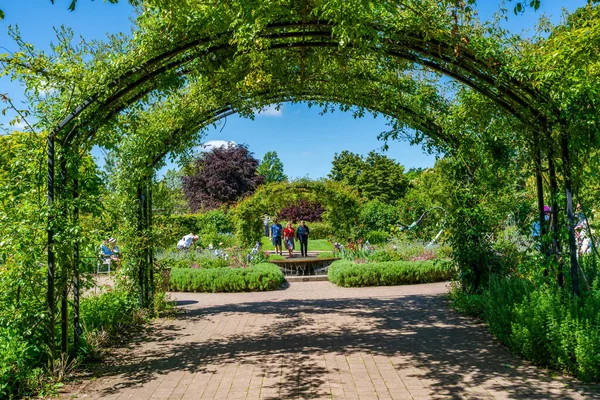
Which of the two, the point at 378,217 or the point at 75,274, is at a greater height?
the point at 378,217

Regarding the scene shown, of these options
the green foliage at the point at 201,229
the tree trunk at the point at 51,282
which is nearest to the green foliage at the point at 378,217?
the green foliage at the point at 201,229

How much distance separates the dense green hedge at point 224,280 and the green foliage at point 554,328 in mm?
7052

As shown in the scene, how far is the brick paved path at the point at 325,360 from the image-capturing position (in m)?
4.44

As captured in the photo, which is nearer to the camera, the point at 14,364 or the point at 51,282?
the point at 14,364

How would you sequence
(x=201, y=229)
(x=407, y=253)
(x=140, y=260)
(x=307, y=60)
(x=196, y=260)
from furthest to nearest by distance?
1. (x=201, y=229)
2. (x=196, y=260)
3. (x=407, y=253)
4. (x=140, y=260)
5. (x=307, y=60)

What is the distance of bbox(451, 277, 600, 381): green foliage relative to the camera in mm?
4375

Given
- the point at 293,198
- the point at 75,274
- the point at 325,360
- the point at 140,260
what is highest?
the point at 293,198

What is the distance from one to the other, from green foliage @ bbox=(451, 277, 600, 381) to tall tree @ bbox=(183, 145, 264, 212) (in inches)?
1486

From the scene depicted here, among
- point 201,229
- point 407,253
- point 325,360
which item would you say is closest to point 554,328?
point 325,360

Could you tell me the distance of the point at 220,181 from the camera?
43.3 metres

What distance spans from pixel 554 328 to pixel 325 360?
237 cm

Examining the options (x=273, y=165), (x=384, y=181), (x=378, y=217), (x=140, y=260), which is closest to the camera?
(x=140, y=260)

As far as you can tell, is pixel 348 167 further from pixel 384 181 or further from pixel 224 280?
pixel 224 280

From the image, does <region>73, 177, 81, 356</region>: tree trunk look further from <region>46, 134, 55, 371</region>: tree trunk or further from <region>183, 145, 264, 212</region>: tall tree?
<region>183, 145, 264, 212</region>: tall tree
